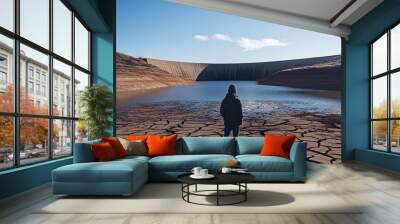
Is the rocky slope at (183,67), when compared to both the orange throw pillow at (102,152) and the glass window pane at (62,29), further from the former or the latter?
the orange throw pillow at (102,152)

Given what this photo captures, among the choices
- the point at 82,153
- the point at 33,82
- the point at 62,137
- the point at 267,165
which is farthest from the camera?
the point at 62,137

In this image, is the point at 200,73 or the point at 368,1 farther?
the point at 200,73

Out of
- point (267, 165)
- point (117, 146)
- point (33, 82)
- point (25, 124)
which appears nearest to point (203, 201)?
point (267, 165)

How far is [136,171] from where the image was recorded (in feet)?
17.4

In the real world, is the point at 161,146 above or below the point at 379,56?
below

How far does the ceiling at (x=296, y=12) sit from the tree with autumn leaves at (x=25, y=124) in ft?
17.0

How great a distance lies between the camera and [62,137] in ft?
23.6

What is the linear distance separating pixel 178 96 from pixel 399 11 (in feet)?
19.2

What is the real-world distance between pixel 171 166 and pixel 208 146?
112cm

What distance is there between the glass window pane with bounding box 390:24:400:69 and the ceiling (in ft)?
2.43

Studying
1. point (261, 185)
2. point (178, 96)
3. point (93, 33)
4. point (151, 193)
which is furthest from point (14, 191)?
point (178, 96)

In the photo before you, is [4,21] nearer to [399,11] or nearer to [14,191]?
[14,191]

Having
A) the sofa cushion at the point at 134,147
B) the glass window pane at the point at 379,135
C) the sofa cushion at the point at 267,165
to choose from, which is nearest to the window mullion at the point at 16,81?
the sofa cushion at the point at 134,147

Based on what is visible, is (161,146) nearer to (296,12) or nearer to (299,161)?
(299,161)
